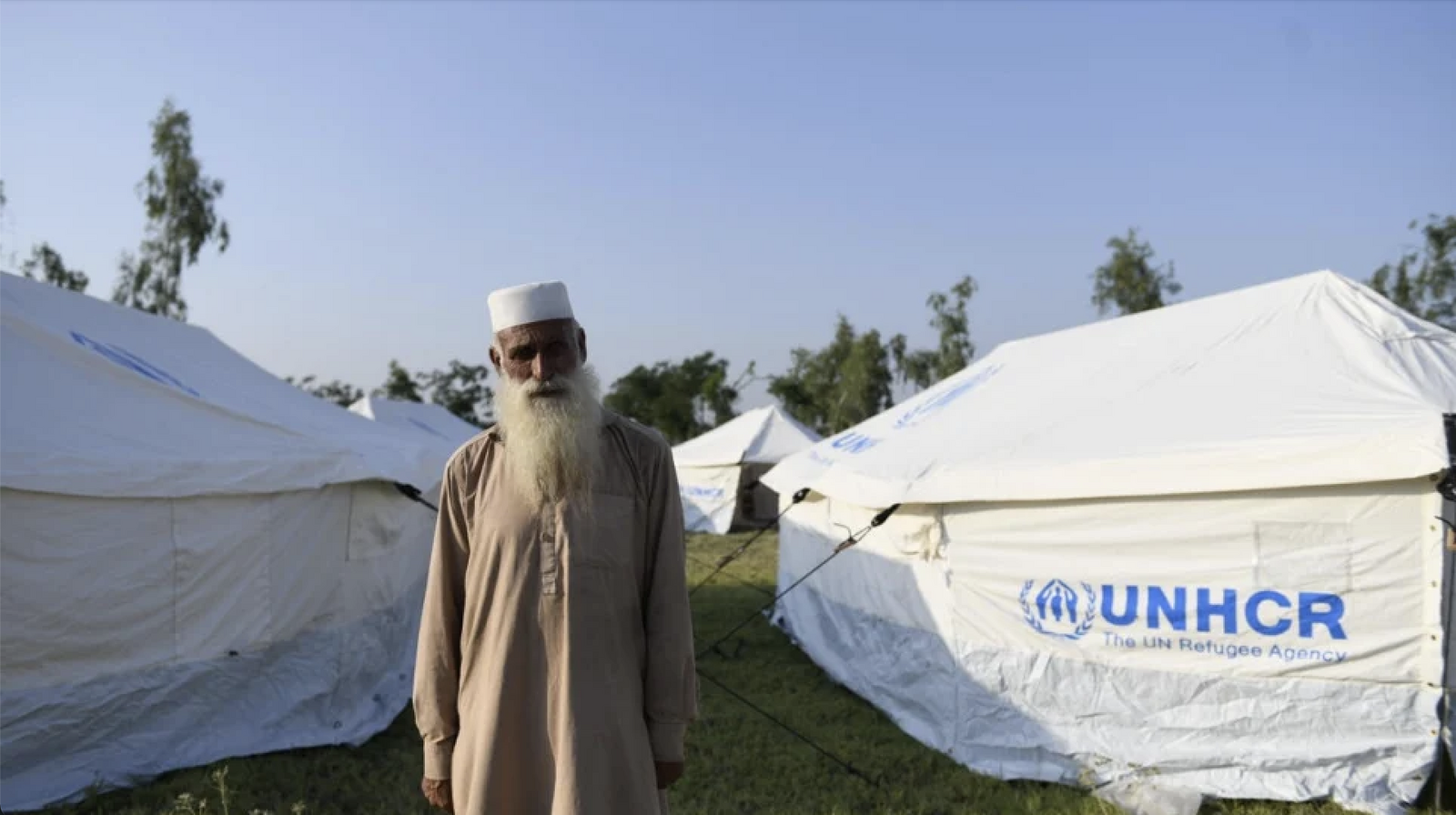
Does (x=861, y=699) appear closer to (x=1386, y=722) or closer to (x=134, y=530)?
(x=1386, y=722)

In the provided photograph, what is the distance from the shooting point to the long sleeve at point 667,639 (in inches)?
79.5

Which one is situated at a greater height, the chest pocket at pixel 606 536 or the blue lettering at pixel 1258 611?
the chest pocket at pixel 606 536

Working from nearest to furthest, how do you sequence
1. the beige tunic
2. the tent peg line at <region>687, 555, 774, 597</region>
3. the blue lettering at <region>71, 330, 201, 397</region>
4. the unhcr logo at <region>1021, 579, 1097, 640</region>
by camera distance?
the beige tunic < the unhcr logo at <region>1021, 579, 1097, 640</region> < the blue lettering at <region>71, 330, 201, 397</region> < the tent peg line at <region>687, 555, 774, 597</region>

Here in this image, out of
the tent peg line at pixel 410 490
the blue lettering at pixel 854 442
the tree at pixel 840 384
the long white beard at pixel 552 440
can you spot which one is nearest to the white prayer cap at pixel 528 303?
the long white beard at pixel 552 440

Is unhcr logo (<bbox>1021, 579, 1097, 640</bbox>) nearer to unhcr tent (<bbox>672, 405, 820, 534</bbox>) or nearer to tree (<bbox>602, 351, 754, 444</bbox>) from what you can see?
unhcr tent (<bbox>672, 405, 820, 534</bbox>)

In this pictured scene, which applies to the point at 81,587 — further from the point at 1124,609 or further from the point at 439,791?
the point at 1124,609

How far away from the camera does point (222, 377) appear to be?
641cm

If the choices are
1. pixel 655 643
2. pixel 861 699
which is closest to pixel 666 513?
pixel 655 643

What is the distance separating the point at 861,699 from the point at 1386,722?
3068 mm

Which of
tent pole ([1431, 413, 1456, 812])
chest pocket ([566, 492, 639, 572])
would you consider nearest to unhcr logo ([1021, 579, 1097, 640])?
tent pole ([1431, 413, 1456, 812])

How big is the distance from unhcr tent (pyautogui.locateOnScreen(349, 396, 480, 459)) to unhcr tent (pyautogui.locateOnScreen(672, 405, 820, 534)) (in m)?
4.85

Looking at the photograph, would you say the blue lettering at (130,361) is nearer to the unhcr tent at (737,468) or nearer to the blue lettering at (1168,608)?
the blue lettering at (1168,608)

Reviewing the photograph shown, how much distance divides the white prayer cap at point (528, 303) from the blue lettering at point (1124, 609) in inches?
130

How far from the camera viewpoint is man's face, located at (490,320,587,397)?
215 centimetres
